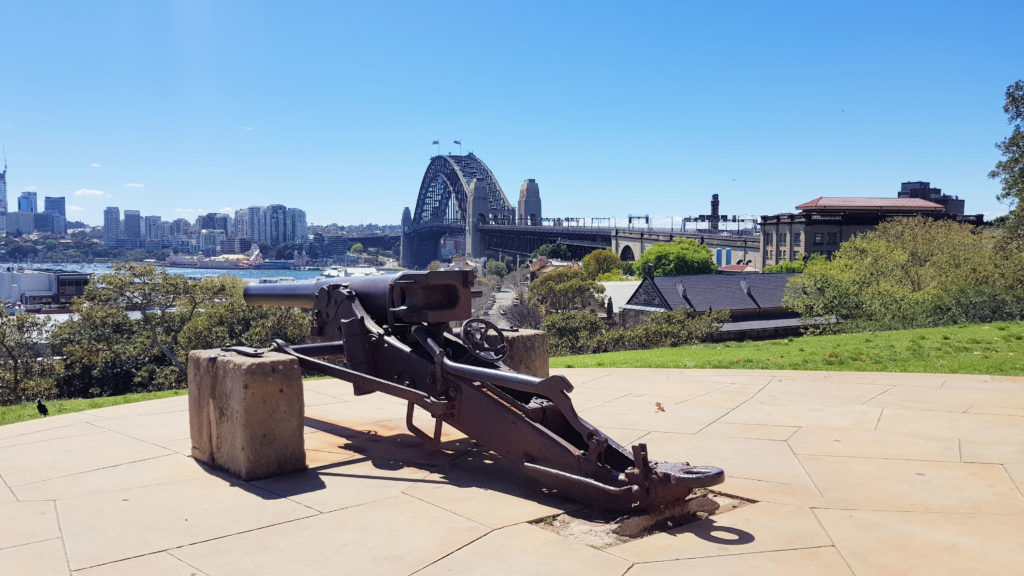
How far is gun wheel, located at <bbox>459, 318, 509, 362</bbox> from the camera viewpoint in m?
5.24

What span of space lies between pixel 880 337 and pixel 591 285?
3620cm

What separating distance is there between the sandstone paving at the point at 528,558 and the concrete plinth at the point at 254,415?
6.20 feet

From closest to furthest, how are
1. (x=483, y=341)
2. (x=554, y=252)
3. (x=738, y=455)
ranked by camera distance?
(x=483, y=341) < (x=738, y=455) < (x=554, y=252)

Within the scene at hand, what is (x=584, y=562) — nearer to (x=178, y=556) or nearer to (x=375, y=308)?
(x=178, y=556)

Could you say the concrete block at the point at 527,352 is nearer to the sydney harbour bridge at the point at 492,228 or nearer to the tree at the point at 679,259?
the tree at the point at 679,259

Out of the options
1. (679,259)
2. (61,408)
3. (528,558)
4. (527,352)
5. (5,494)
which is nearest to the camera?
(528,558)

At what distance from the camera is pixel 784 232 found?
7819 cm

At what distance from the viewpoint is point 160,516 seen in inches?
168

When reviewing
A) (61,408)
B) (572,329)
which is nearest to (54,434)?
(61,408)

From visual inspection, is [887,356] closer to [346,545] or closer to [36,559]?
[346,545]

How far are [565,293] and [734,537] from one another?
45.7 meters

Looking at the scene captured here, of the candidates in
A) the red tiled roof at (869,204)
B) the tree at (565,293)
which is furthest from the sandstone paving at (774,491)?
the red tiled roof at (869,204)

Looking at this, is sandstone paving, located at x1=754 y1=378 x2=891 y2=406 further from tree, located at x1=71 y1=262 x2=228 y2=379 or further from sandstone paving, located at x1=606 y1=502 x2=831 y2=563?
tree, located at x1=71 y1=262 x2=228 y2=379

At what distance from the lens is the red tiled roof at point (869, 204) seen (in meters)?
90.5
